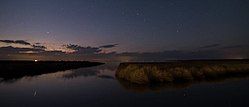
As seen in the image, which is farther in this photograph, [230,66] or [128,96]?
[230,66]

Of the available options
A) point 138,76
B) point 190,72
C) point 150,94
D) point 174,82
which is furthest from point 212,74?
point 150,94

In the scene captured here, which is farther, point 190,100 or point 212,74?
point 212,74

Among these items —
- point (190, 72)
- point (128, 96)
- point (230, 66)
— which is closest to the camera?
point (128, 96)

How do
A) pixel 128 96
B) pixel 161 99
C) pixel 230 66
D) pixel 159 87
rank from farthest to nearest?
pixel 230 66
pixel 159 87
pixel 128 96
pixel 161 99

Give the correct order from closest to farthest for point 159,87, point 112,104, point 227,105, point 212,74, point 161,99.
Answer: point 227,105, point 112,104, point 161,99, point 159,87, point 212,74

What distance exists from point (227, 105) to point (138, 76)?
55.0 feet

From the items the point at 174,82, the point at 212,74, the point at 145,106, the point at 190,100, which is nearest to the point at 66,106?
the point at 145,106

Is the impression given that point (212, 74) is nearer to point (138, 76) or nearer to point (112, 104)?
point (138, 76)

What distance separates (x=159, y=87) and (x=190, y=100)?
837 centimetres

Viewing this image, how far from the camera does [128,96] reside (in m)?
27.7

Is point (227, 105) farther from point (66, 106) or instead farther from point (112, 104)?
point (66, 106)

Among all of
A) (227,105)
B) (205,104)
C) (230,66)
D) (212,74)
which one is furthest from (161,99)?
(230,66)

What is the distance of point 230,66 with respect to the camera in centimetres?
5203

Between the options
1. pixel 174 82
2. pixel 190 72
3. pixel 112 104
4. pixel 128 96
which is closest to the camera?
pixel 112 104
